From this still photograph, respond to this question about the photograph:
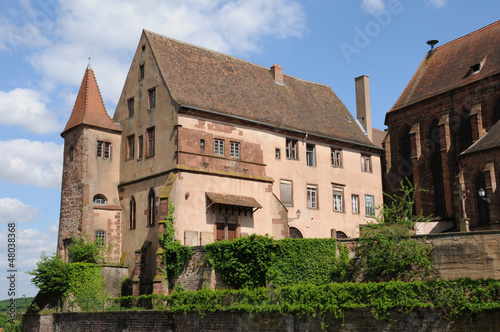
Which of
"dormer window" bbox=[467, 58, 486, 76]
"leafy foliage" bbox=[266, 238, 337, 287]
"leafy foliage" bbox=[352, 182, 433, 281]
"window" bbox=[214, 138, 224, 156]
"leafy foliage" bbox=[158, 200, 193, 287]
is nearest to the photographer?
"leafy foliage" bbox=[352, 182, 433, 281]

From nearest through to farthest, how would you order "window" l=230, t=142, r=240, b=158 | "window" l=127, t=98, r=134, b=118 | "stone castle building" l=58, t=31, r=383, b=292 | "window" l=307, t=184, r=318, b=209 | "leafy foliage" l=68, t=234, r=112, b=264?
"stone castle building" l=58, t=31, r=383, b=292 → "leafy foliage" l=68, t=234, r=112, b=264 → "window" l=230, t=142, r=240, b=158 → "window" l=127, t=98, r=134, b=118 → "window" l=307, t=184, r=318, b=209

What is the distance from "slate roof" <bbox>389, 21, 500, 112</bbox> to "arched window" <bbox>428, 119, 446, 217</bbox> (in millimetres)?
2876

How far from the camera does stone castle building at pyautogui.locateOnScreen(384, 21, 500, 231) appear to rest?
38.4m

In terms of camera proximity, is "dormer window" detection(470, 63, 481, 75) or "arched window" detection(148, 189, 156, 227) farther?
"dormer window" detection(470, 63, 481, 75)

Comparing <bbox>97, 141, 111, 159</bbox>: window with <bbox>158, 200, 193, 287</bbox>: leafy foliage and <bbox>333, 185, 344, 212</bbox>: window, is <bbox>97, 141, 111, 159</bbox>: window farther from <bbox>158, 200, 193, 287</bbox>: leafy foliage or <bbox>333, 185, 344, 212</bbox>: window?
<bbox>333, 185, 344, 212</bbox>: window

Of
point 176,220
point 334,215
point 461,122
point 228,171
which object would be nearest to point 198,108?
point 228,171

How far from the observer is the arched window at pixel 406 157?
→ 47.9 m

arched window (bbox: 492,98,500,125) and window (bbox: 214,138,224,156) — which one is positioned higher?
arched window (bbox: 492,98,500,125)

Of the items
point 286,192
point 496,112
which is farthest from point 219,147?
point 496,112

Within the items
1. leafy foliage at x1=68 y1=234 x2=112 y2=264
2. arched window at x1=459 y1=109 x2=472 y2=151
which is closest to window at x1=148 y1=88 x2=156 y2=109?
leafy foliage at x1=68 y1=234 x2=112 y2=264

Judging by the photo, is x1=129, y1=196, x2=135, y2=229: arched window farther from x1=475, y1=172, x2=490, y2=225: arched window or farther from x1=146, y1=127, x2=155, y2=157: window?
x1=475, y1=172, x2=490, y2=225: arched window

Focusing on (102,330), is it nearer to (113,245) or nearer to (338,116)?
(113,245)

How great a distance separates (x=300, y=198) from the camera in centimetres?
3862

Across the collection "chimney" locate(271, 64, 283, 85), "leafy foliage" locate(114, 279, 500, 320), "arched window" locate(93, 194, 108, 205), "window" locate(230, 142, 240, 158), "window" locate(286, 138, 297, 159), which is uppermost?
"chimney" locate(271, 64, 283, 85)
